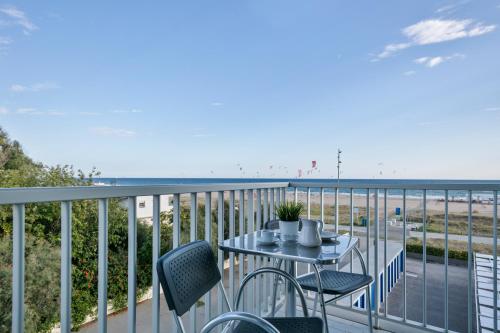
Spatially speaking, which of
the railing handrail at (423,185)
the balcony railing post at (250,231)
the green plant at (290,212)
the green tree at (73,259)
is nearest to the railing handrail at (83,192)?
the green plant at (290,212)

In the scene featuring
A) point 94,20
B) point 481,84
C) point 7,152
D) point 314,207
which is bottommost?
point 314,207

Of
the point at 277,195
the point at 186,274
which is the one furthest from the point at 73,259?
the point at 186,274

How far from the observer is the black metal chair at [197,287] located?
3.10 ft

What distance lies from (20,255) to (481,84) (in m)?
12.2

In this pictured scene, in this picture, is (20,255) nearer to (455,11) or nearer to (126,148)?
(455,11)

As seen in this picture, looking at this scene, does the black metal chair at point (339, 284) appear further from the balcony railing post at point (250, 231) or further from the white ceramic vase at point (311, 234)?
the balcony railing post at point (250, 231)

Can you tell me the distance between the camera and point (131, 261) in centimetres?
151

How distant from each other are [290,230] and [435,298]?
12.2 m

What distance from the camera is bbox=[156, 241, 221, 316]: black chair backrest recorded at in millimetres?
1066

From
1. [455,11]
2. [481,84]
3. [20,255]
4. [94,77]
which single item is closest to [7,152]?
[94,77]

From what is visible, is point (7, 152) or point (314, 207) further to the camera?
point (7, 152)

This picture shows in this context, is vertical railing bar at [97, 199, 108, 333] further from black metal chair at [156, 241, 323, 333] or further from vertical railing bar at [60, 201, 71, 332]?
black metal chair at [156, 241, 323, 333]

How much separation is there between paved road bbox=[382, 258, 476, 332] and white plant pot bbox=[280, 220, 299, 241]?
7366 millimetres

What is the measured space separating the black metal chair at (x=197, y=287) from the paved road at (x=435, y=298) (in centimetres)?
760
